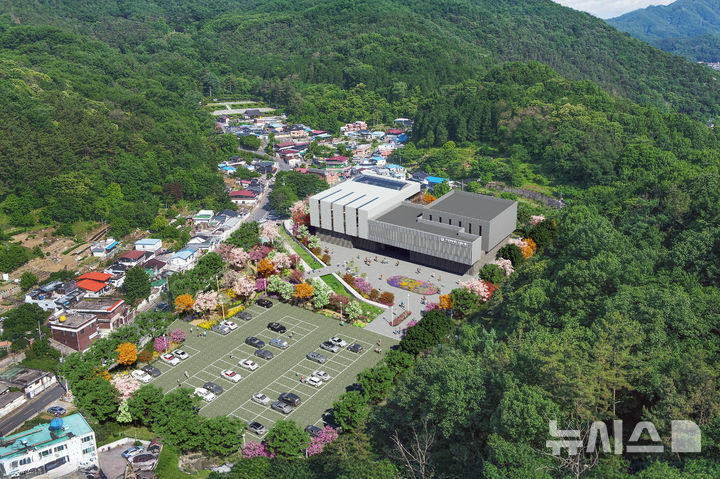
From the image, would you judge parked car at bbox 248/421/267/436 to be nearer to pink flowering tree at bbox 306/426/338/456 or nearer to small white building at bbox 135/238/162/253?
pink flowering tree at bbox 306/426/338/456

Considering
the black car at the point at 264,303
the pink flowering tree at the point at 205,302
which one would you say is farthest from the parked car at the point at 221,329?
the black car at the point at 264,303

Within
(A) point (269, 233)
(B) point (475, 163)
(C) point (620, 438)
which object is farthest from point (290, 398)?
(B) point (475, 163)

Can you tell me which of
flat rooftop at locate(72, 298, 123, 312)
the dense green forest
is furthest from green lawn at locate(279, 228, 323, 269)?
flat rooftop at locate(72, 298, 123, 312)

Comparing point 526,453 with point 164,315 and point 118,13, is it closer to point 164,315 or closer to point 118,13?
point 164,315

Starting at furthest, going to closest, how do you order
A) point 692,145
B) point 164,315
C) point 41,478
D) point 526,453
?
point 692,145 < point 164,315 < point 41,478 < point 526,453

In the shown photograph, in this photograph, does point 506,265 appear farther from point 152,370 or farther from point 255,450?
point 152,370

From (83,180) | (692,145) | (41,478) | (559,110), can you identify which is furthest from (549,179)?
→ (41,478)

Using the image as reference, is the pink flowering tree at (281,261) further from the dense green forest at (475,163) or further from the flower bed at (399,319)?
the dense green forest at (475,163)

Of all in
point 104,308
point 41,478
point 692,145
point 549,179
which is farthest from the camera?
point 692,145
